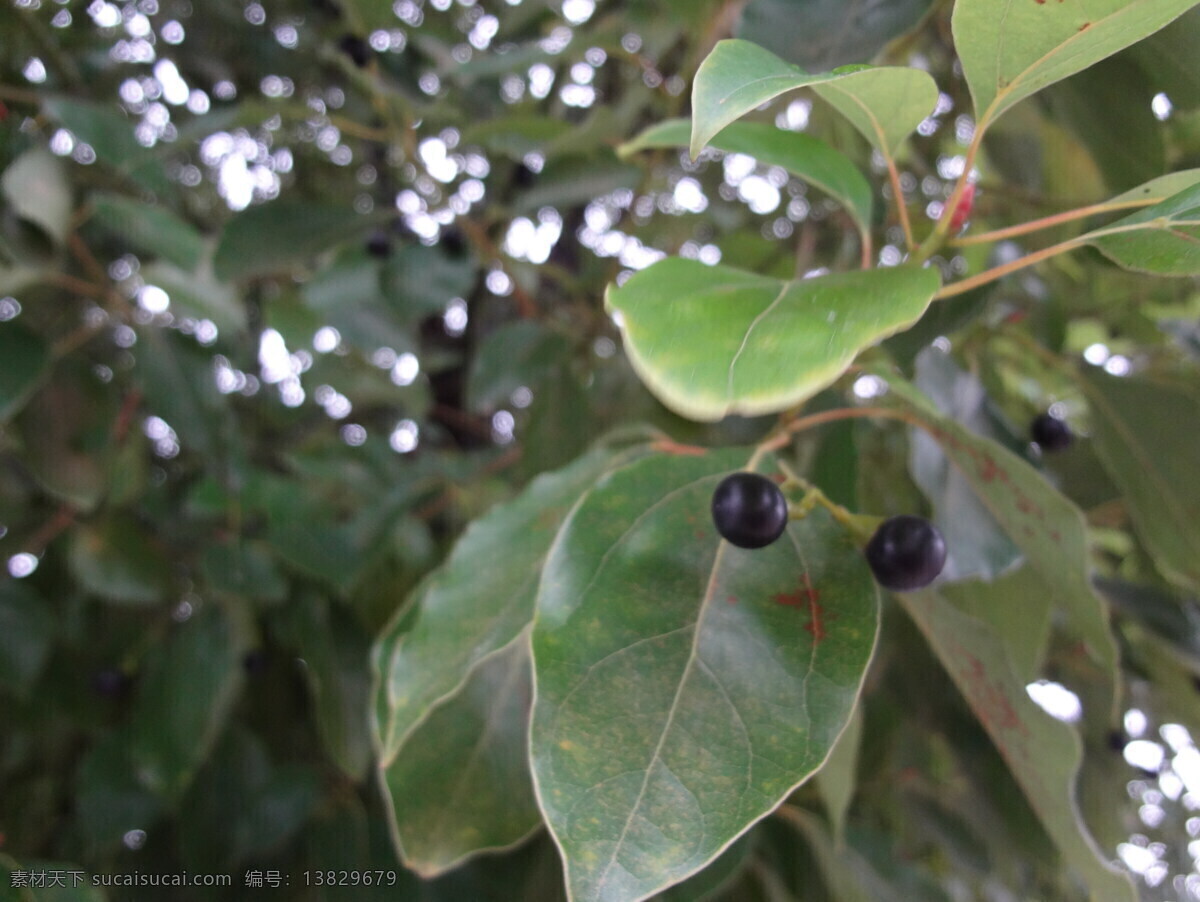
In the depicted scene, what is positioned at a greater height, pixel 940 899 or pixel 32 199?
pixel 32 199

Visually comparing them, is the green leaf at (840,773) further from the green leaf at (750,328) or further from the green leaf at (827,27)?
the green leaf at (827,27)

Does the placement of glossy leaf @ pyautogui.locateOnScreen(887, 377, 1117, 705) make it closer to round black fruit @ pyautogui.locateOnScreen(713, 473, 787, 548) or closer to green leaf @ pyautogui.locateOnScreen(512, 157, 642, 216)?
round black fruit @ pyautogui.locateOnScreen(713, 473, 787, 548)

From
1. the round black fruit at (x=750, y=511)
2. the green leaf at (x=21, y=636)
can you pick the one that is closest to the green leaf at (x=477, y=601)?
the round black fruit at (x=750, y=511)

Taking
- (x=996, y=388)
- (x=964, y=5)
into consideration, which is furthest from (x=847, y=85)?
(x=996, y=388)

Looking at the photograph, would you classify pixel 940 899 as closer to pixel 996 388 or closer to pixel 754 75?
pixel 996 388

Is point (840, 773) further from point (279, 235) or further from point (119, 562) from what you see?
point (119, 562)

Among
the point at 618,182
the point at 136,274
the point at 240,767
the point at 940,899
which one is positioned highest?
the point at 618,182

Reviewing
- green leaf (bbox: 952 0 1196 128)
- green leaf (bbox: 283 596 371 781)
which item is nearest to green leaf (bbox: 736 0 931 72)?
green leaf (bbox: 952 0 1196 128)
